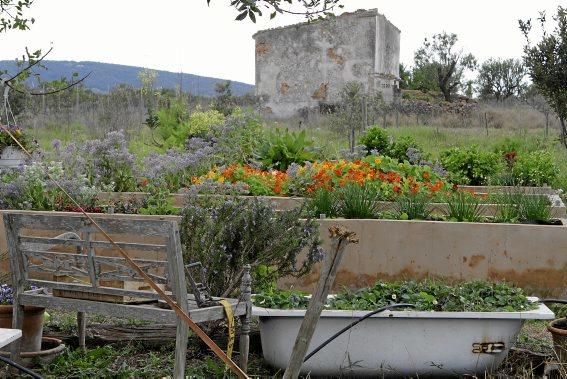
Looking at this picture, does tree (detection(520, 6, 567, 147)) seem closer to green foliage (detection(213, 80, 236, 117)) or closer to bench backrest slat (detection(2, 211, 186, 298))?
bench backrest slat (detection(2, 211, 186, 298))

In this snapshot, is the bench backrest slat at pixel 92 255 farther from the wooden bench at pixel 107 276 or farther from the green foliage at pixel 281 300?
the green foliage at pixel 281 300

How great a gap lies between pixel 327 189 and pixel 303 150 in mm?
2852

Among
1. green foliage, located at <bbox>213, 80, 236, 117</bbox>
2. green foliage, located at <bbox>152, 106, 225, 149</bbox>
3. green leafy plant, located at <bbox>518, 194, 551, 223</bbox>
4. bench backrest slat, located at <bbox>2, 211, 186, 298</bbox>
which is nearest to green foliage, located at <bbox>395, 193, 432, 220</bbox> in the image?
green leafy plant, located at <bbox>518, 194, 551, 223</bbox>

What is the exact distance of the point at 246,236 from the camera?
5.94 m

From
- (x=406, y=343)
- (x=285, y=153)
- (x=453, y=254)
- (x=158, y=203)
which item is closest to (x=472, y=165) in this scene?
(x=285, y=153)

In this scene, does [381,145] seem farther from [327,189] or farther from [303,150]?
[327,189]

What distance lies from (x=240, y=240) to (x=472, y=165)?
621cm

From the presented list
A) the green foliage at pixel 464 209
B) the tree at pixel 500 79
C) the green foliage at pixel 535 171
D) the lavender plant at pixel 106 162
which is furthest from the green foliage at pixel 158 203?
the tree at pixel 500 79

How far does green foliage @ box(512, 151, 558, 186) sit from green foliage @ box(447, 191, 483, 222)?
10.1 feet

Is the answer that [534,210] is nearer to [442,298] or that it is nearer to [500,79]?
Answer: [442,298]

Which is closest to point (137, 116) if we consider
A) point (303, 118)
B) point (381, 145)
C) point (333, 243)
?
point (303, 118)

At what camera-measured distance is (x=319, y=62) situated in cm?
2575

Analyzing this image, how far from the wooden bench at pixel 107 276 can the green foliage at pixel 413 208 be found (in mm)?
3439

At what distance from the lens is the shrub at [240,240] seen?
5895mm
